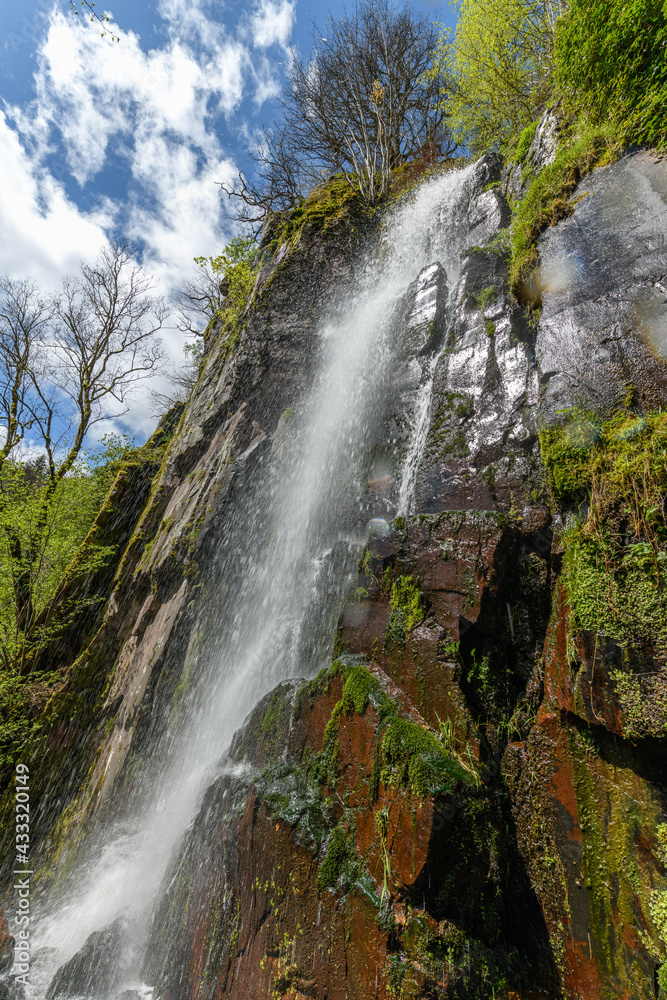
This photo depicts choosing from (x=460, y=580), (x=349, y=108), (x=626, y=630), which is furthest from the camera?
(x=349, y=108)

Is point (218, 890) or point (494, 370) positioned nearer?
point (218, 890)

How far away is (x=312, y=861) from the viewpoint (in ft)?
10.2

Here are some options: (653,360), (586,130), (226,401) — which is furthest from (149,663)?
(586,130)

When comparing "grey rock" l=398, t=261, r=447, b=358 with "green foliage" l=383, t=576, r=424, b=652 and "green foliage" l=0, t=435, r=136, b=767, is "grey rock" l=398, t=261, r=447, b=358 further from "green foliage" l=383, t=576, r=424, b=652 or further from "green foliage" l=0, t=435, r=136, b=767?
"green foliage" l=0, t=435, r=136, b=767

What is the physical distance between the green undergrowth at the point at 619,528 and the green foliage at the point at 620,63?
132 inches

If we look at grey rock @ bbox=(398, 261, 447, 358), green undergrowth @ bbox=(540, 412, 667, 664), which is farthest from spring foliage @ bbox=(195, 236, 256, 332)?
green undergrowth @ bbox=(540, 412, 667, 664)

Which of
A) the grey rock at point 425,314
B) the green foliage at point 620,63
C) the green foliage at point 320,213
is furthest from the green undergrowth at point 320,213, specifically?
the green foliage at point 620,63

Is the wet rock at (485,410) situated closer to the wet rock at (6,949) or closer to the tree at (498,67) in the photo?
the tree at (498,67)

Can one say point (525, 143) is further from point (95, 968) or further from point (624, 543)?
point (95, 968)

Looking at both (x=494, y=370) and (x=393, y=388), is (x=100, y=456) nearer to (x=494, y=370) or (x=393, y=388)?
(x=393, y=388)

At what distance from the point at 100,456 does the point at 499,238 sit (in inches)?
497

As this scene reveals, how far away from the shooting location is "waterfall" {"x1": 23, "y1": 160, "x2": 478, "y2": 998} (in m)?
4.91

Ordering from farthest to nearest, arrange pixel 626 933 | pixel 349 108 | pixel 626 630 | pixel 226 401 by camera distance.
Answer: pixel 349 108, pixel 226 401, pixel 626 630, pixel 626 933

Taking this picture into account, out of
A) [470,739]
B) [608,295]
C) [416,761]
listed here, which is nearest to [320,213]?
[608,295]
